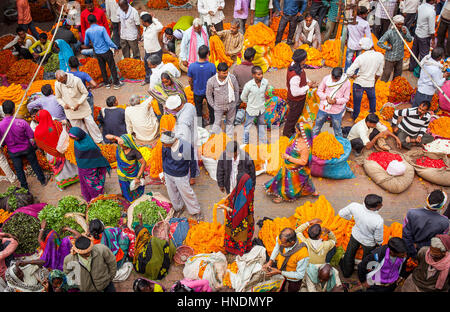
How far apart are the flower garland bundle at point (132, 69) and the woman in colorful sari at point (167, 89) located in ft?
7.01

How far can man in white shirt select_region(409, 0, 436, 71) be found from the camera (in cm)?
802

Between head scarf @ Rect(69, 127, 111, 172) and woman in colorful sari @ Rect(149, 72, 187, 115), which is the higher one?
woman in colorful sari @ Rect(149, 72, 187, 115)

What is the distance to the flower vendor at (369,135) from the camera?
6.55 m

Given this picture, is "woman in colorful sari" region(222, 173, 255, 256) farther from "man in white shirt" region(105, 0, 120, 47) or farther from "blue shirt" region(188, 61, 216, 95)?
"man in white shirt" region(105, 0, 120, 47)

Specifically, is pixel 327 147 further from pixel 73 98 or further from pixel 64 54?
pixel 64 54

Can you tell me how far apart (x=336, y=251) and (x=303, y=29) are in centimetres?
549

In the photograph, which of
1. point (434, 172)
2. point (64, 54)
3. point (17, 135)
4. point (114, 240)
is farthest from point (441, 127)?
point (64, 54)

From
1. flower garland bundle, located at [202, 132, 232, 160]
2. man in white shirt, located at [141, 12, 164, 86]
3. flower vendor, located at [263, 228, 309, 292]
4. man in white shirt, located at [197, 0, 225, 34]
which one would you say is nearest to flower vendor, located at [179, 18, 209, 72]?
man in white shirt, located at [141, 12, 164, 86]

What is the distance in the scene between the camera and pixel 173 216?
590 cm

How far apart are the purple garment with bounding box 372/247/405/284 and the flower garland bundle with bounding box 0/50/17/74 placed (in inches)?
328

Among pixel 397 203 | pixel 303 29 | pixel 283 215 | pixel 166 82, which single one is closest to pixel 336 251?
pixel 283 215

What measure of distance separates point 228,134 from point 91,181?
239 cm

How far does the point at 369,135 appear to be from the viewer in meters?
6.65
